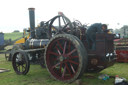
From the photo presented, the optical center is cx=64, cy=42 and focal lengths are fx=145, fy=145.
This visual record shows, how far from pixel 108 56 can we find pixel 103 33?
0.80 meters

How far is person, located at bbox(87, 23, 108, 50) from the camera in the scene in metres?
5.04

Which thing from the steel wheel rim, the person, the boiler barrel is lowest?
the steel wheel rim

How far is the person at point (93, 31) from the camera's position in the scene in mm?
5043

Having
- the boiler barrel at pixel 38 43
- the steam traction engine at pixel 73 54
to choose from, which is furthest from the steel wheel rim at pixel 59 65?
the boiler barrel at pixel 38 43

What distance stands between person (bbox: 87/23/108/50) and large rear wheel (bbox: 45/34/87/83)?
64cm

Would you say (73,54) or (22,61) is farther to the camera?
(22,61)

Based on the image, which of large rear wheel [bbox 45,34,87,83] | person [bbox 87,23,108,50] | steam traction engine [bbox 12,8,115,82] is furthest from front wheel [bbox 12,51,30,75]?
person [bbox 87,23,108,50]

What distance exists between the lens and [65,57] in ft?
15.7

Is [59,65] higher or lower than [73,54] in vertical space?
lower

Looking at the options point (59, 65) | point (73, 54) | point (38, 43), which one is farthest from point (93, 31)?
point (38, 43)

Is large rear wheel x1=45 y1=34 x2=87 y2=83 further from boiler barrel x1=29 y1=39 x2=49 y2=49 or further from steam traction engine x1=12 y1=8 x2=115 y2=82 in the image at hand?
boiler barrel x1=29 y1=39 x2=49 y2=49

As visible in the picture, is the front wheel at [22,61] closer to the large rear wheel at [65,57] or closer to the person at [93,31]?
the large rear wheel at [65,57]

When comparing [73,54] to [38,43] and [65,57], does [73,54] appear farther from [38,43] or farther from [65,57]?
[38,43]

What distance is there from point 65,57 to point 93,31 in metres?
1.41
